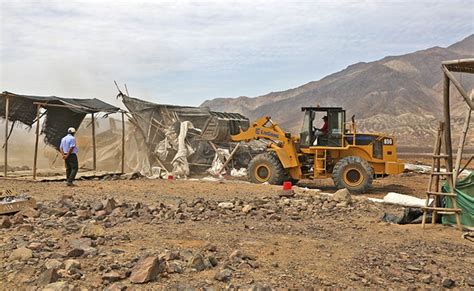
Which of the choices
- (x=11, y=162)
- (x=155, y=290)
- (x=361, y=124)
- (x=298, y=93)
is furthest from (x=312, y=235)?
(x=298, y=93)

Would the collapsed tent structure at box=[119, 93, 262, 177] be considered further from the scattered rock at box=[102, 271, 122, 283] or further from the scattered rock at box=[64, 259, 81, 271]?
the scattered rock at box=[102, 271, 122, 283]

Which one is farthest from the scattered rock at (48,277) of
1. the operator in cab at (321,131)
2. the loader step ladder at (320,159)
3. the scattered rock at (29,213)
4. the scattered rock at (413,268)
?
the operator in cab at (321,131)

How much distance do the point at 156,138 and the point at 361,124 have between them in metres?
39.3

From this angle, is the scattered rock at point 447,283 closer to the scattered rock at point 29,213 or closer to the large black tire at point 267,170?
the scattered rock at point 29,213

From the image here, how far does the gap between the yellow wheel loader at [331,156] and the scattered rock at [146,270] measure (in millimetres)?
8980

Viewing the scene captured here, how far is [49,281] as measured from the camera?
455 cm

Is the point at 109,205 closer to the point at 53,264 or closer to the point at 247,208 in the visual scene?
the point at 247,208

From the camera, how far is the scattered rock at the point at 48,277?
4555 mm

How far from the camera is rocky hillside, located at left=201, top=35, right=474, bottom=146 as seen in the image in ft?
172

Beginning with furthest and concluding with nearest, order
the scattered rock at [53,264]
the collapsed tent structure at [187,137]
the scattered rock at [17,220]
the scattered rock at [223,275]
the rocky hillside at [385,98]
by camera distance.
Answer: the rocky hillside at [385,98]
the collapsed tent structure at [187,137]
the scattered rock at [17,220]
the scattered rock at [53,264]
the scattered rock at [223,275]

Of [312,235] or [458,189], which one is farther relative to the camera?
[458,189]

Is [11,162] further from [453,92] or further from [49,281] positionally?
[453,92]

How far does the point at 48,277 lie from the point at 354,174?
9938mm

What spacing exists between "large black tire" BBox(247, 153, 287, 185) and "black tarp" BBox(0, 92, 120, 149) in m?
4.88
